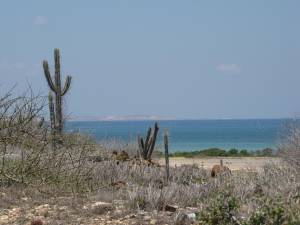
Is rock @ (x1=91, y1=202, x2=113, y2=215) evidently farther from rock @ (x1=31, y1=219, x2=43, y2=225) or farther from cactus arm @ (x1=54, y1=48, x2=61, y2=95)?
cactus arm @ (x1=54, y1=48, x2=61, y2=95)

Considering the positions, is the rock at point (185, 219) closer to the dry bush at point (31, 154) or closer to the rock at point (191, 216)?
the rock at point (191, 216)

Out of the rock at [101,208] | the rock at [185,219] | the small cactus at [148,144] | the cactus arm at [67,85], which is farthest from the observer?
the small cactus at [148,144]

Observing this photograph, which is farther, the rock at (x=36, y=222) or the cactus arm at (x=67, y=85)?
the cactus arm at (x=67, y=85)

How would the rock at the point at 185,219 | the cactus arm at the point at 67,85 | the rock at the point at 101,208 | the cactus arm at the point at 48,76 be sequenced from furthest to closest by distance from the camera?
1. the cactus arm at the point at 67,85
2. the cactus arm at the point at 48,76
3. the rock at the point at 101,208
4. the rock at the point at 185,219

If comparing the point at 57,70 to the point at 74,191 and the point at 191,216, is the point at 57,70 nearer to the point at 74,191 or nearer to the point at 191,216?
the point at 74,191

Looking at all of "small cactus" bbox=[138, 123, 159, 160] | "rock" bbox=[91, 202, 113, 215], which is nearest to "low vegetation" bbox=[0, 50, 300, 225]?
"rock" bbox=[91, 202, 113, 215]

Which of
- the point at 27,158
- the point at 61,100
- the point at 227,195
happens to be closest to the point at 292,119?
the point at 61,100

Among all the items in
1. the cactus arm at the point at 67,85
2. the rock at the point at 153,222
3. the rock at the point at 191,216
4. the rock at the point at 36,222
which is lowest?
the rock at the point at 153,222

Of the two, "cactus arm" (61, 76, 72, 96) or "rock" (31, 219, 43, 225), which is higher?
"cactus arm" (61, 76, 72, 96)

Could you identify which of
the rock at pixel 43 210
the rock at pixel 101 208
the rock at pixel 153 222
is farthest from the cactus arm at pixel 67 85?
the rock at pixel 153 222

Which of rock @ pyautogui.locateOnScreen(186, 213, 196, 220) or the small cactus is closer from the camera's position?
rock @ pyautogui.locateOnScreen(186, 213, 196, 220)

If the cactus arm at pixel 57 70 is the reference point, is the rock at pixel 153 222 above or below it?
below

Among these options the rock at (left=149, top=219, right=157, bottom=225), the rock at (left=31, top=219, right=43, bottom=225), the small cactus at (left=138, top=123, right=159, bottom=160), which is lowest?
the rock at (left=149, top=219, right=157, bottom=225)

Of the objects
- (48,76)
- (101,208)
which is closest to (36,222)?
(101,208)
